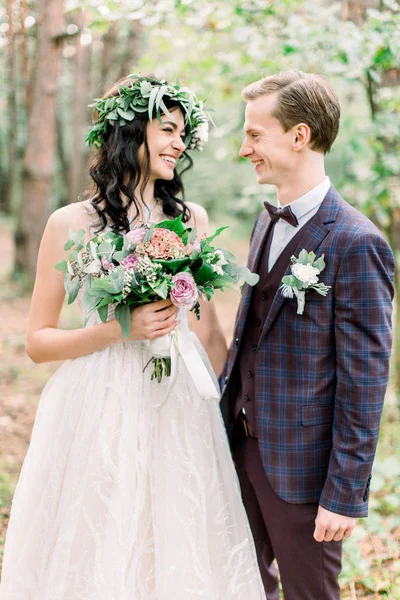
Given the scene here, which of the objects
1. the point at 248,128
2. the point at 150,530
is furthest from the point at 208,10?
the point at 150,530

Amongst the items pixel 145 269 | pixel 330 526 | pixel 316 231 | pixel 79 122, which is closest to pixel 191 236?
pixel 145 269

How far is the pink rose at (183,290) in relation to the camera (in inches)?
86.5

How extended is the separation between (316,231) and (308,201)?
0.15 m

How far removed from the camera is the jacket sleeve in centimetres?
215

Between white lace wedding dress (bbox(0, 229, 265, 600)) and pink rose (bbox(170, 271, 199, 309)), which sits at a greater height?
pink rose (bbox(170, 271, 199, 309))

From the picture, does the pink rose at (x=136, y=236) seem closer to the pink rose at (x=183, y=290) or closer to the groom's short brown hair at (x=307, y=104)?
the pink rose at (x=183, y=290)

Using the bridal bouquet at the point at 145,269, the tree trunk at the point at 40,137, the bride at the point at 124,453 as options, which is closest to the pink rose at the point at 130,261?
the bridal bouquet at the point at 145,269

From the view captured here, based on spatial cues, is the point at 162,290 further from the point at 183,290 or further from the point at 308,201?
the point at 308,201

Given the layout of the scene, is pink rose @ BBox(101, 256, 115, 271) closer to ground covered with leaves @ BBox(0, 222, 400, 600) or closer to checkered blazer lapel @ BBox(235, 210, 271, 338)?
checkered blazer lapel @ BBox(235, 210, 271, 338)

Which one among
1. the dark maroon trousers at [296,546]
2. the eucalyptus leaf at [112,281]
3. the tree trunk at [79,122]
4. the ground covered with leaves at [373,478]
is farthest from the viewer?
the tree trunk at [79,122]

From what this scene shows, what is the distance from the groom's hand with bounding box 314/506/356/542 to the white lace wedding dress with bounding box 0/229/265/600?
0.47 metres

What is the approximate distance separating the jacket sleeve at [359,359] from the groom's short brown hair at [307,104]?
50 centimetres

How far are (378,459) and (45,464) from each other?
3.34 meters

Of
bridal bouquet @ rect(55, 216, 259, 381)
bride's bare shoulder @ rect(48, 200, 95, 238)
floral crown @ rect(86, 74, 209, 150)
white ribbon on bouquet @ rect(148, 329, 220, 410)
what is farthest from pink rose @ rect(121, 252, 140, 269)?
floral crown @ rect(86, 74, 209, 150)
